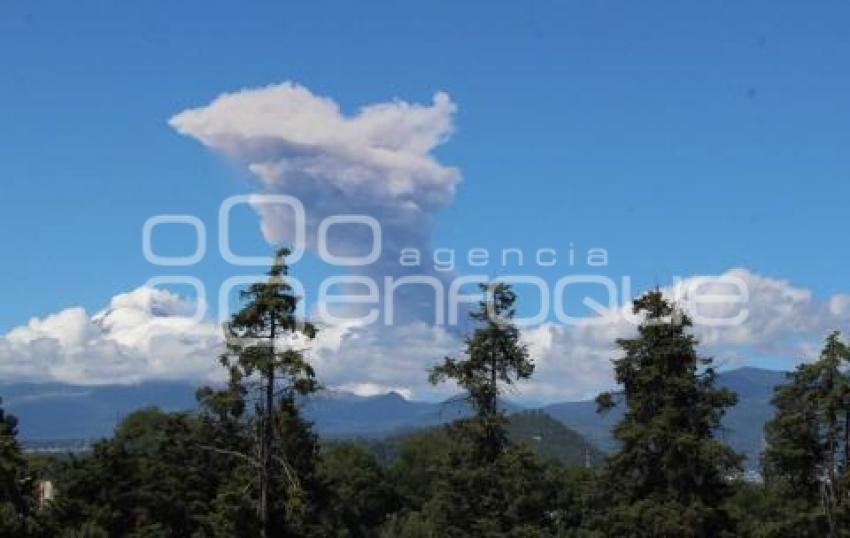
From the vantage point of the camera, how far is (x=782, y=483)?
165 ft

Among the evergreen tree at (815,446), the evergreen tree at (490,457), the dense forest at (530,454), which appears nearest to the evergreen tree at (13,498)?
the dense forest at (530,454)

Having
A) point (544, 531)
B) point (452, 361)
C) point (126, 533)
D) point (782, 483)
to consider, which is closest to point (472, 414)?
point (452, 361)

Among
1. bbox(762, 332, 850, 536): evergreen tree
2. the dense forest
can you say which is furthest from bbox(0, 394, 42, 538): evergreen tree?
bbox(762, 332, 850, 536): evergreen tree

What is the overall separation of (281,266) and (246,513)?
7794 mm

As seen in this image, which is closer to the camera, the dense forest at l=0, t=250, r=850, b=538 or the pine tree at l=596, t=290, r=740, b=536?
the dense forest at l=0, t=250, r=850, b=538

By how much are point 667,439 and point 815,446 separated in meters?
9.37

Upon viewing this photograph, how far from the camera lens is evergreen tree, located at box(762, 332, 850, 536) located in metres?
47.6

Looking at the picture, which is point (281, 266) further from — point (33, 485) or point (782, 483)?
point (782, 483)

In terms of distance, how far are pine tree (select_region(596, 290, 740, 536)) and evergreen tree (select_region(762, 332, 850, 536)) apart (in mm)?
6125

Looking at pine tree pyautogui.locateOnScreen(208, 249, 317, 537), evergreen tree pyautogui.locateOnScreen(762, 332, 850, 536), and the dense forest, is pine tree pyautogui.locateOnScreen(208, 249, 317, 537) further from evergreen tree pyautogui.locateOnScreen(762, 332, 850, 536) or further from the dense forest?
evergreen tree pyautogui.locateOnScreen(762, 332, 850, 536)

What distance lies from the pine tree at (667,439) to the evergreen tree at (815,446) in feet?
20.1

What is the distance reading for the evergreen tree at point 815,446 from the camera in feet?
156

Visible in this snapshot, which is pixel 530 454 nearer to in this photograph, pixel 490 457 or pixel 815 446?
pixel 490 457

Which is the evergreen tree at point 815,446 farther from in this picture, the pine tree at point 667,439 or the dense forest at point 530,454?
the pine tree at point 667,439
